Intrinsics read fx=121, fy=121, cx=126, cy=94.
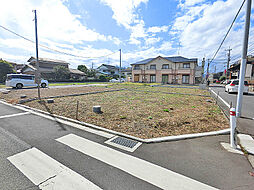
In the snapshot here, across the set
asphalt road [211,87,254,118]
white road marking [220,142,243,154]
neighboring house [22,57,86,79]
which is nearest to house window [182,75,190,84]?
asphalt road [211,87,254,118]

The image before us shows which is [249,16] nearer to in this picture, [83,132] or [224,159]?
[224,159]

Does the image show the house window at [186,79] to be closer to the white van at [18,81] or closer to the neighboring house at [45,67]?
the white van at [18,81]

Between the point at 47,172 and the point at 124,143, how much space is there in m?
1.71

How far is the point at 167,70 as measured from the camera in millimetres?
30750

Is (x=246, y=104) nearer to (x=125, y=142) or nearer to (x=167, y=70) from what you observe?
(x=125, y=142)

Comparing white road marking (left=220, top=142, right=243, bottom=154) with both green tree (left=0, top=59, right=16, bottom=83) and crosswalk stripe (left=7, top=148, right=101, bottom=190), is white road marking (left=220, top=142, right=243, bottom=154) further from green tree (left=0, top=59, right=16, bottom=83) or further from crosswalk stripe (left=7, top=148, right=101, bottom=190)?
green tree (left=0, top=59, right=16, bottom=83)

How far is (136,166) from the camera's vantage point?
7.76 ft

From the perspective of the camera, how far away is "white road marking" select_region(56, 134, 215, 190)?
6.44 feet

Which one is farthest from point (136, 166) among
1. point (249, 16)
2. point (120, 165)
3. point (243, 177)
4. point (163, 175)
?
point (249, 16)

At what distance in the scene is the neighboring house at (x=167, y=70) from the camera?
2861 centimetres

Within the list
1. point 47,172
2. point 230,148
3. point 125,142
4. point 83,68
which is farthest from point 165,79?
point 47,172

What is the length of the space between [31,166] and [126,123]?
2.81 meters

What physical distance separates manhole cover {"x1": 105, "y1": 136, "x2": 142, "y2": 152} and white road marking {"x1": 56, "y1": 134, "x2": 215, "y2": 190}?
0.23 m

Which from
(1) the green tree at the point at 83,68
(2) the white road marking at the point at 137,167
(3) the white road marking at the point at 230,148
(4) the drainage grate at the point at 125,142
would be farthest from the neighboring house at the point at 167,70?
(2) the white road marking at the point at 137,167
